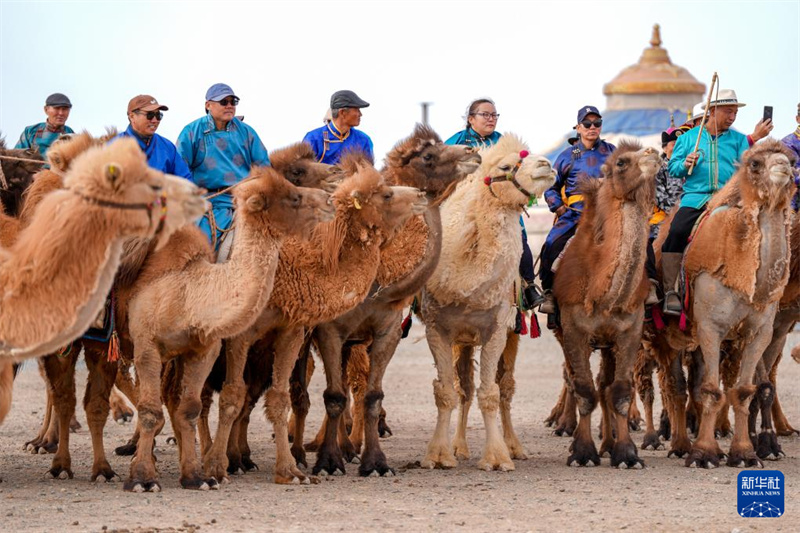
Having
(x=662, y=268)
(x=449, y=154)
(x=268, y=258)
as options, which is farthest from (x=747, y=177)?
(x=268, y=258)

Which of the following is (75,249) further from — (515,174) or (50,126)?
(50,126)

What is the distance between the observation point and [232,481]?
10406 millimetres

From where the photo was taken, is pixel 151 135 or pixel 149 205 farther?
pixel 151 135

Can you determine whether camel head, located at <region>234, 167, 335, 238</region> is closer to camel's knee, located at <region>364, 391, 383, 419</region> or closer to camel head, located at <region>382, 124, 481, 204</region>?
camel head, located at <region>382, 124, 481, 204</region>

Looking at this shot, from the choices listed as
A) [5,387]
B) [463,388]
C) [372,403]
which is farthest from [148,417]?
[463,388]

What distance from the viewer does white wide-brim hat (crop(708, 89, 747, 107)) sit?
1258cm

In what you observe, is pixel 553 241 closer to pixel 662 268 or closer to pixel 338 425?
pixel 662 268

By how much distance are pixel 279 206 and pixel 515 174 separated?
2475 mm

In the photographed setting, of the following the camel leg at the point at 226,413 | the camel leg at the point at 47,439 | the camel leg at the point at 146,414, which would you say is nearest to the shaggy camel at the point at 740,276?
the camel leg at the point at 226,413

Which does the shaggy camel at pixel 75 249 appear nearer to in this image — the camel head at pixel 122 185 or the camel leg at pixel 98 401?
the camel head at pixel 122 185

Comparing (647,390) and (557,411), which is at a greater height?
(647,390)

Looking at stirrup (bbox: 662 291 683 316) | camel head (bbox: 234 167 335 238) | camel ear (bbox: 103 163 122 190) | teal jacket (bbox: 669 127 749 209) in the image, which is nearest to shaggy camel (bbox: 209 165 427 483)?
camel head (bbox: 234 167 335 238)

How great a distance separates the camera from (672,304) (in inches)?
471

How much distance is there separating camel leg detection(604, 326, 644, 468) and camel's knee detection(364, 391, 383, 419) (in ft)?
6.61
